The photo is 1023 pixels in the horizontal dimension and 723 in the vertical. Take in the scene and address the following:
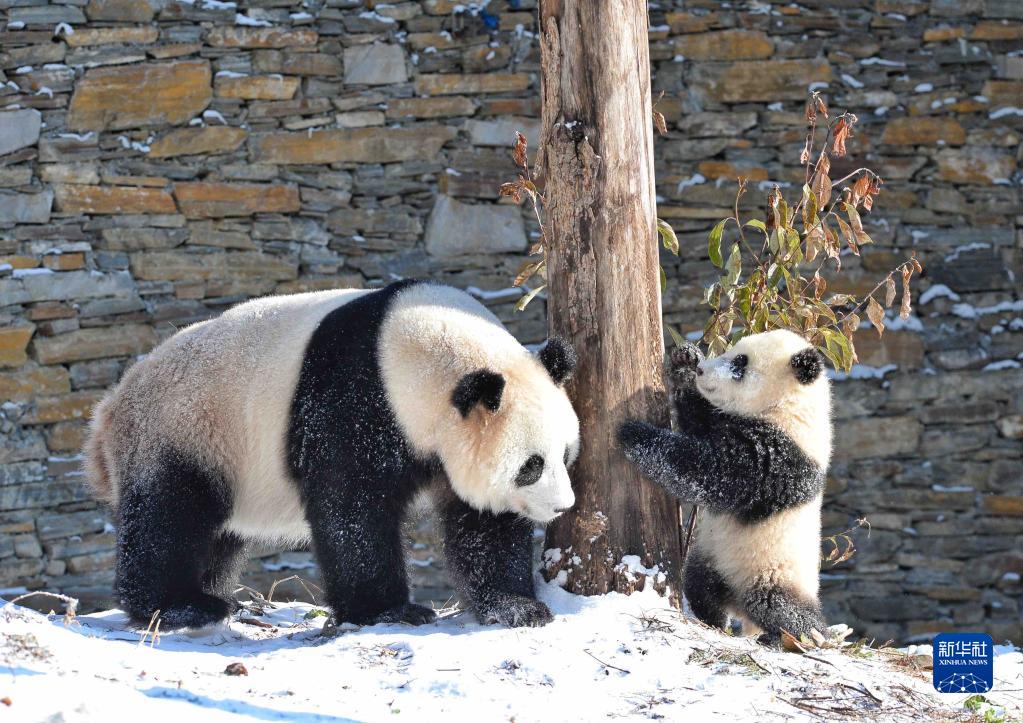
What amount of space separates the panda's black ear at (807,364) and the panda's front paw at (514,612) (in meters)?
1.21

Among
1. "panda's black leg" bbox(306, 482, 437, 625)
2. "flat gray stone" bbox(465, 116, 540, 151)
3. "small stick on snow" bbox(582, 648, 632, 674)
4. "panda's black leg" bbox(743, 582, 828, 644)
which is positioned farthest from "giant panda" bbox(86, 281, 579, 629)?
"flat gray stone" bbox(465, 116, 540, 151)

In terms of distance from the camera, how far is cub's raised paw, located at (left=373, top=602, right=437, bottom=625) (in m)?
3.71

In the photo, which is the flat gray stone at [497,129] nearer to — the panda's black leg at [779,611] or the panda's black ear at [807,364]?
the panda's black ear at [807,364]

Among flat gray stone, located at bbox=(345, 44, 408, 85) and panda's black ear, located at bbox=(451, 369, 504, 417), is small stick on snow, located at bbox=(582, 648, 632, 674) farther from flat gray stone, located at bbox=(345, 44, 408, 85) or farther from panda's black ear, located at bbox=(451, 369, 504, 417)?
flat gray stone, located at bbox=(345, 44, 408, 85)

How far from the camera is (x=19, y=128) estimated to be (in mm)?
6688

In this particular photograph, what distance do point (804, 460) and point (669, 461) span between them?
19.4 inches

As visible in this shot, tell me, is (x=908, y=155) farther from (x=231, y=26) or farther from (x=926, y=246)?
(x=231, y=26)

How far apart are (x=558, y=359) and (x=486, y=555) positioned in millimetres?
693

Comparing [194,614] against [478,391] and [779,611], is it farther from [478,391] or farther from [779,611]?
[779,611]

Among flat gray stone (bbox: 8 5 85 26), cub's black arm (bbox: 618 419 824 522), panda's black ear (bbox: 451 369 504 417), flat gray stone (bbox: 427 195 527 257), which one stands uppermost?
flat gray stone (bbox: 8 5 85 26)

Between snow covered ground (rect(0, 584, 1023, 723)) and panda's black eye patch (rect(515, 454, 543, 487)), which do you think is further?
panda's black eye patch (rect(515, 454, 543, 487))

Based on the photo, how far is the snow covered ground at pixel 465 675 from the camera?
2.82m

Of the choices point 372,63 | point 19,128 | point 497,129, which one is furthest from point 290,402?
point 19,128

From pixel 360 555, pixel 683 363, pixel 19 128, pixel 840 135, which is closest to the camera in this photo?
pixel 360 555
